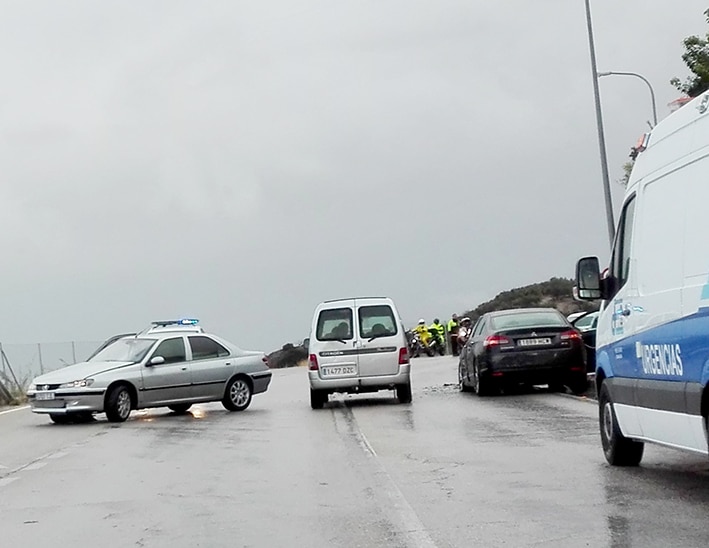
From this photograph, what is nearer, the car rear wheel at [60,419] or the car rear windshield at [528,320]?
the car rear wheel at [60,419]

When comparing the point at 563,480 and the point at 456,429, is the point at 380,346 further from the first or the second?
the point at 563,480

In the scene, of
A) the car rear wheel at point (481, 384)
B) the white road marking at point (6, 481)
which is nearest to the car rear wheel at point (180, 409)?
the car rear wheel at point (481, 384)

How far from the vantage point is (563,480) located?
11.6 metres

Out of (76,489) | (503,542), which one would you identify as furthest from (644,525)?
(76,489)

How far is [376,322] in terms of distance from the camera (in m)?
23.6

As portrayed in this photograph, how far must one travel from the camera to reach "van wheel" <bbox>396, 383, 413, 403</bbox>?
76.9 ft

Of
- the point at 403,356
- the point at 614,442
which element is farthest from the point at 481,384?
the point at 614,442

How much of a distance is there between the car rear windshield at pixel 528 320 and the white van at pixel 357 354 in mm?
1764

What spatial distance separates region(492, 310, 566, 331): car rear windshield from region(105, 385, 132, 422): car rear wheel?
655 cm

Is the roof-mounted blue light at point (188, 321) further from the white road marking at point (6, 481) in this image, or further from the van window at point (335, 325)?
the white road marking at point (6, 481)

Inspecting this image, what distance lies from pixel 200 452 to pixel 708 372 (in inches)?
330

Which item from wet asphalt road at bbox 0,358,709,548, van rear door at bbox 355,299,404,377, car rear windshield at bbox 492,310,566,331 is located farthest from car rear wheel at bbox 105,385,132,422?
car rear windshield at bbox 492,310,566,331

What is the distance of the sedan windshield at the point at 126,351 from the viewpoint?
22.6 metres

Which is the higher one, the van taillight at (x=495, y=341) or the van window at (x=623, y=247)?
the van window at (x=623, y=247)
